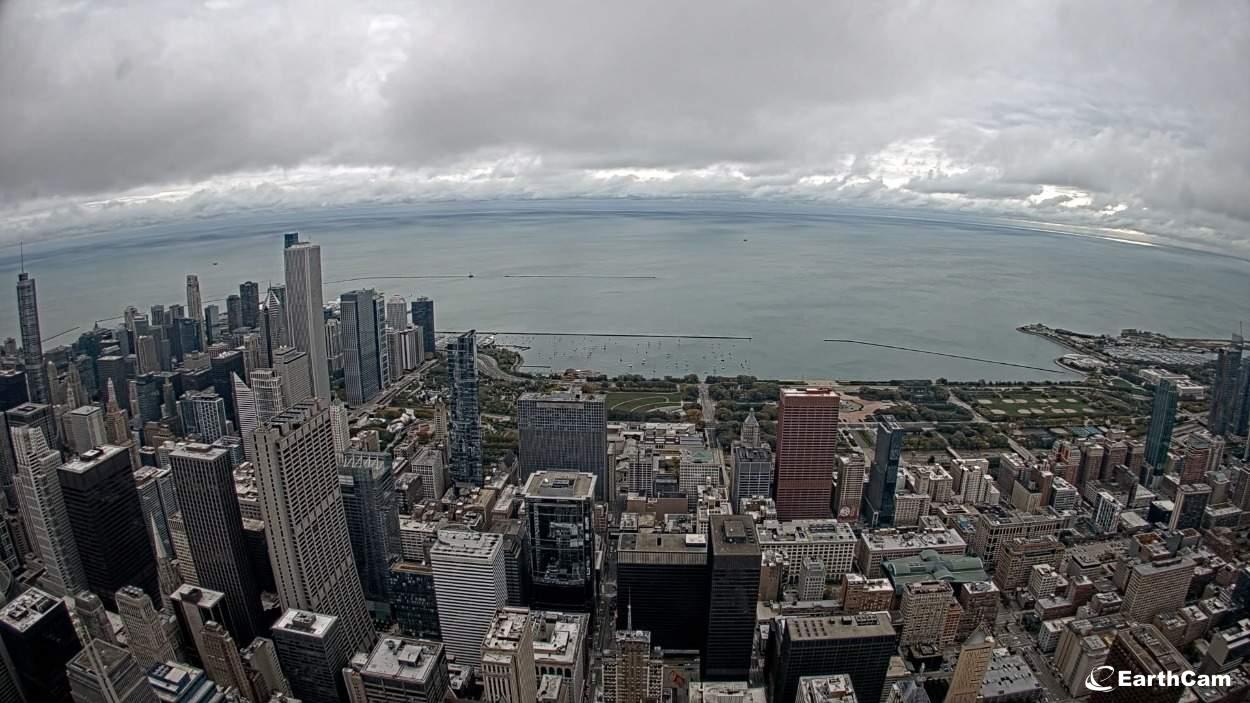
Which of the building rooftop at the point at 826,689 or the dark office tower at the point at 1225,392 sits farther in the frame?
the dark office tower at the point at 1225,392

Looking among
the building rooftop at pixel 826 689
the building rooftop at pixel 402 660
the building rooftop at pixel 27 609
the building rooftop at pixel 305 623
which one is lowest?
the building rooftop at pixel 826 689

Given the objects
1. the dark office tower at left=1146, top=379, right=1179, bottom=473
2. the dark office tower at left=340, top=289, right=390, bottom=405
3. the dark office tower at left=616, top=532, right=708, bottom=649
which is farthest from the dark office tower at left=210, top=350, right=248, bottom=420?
the dark office tower at left=1146, top=379, right=1179, bottom=473

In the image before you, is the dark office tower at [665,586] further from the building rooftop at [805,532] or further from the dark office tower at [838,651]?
the building rooftop at [805,532]

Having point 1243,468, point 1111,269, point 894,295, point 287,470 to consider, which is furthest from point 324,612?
point 1111,269

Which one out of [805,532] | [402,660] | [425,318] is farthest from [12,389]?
[805,532]

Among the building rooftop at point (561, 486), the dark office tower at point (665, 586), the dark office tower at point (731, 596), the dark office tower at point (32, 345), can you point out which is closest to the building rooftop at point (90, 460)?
the building rooftop at point (561, 486)

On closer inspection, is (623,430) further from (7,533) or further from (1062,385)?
(1062,385)
